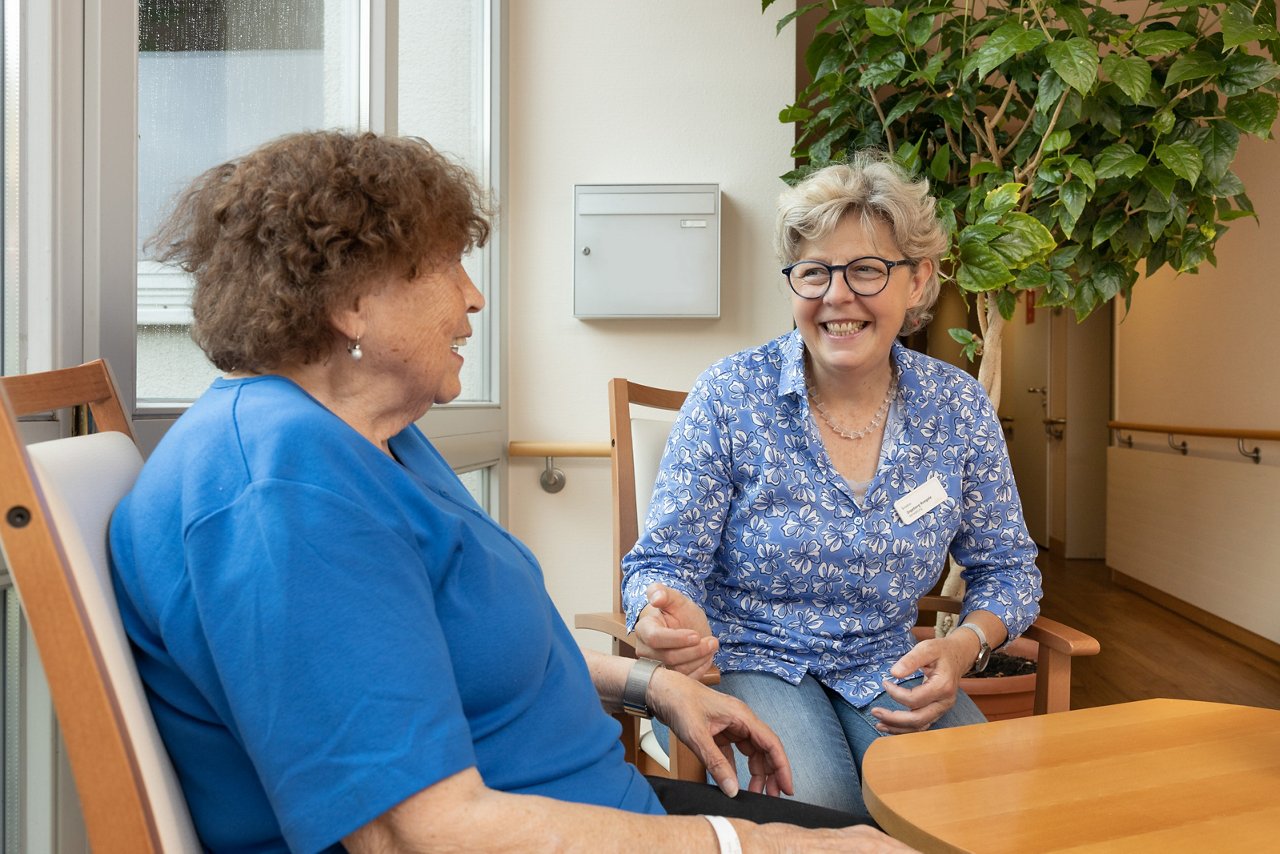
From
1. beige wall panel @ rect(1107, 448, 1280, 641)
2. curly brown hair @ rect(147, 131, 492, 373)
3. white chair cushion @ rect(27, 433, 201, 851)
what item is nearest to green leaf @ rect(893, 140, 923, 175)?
curly brown hair @ rect(147, 131, 492, 373)

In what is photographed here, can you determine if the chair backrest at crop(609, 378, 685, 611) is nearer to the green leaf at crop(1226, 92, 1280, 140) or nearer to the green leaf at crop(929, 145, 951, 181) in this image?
the green leaf at crop(929, 145, 951, 181)

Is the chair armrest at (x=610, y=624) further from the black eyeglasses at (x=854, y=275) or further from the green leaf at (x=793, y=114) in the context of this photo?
the green leaf at (x=793, y=114)

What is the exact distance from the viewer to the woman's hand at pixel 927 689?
4.97 feet

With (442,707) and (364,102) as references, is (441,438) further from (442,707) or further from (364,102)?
(442,707)

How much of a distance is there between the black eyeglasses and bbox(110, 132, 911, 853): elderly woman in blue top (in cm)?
85

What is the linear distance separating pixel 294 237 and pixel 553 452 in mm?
2182

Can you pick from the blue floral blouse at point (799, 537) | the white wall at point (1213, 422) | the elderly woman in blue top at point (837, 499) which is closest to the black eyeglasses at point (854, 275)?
the elderly woman in blue top at point (837, 499)

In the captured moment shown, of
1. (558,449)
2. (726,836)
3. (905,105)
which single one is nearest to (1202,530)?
(905,105)

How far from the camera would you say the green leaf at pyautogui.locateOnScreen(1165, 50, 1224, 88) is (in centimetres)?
239

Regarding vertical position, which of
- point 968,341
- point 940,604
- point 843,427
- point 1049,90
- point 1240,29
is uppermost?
point 1240,29

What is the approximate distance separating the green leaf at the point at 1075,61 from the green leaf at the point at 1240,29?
0.95ft

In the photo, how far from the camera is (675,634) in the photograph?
149 cm

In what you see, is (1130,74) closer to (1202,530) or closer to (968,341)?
(968,341)

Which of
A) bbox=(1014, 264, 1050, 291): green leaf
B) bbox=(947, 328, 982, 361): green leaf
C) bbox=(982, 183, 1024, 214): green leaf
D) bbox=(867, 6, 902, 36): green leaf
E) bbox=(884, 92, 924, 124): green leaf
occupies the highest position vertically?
bbox=(867, 6, 902, 36): green leaf
